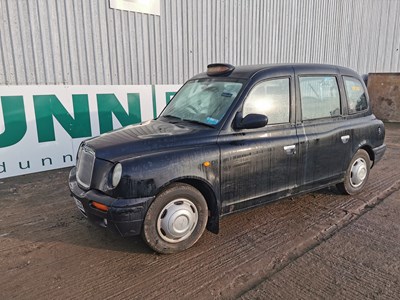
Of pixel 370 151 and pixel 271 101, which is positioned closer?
pixel 271 101

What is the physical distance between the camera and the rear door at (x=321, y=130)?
3.98 metres

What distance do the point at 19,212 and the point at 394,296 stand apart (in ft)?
14.7

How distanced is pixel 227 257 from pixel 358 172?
2.77m

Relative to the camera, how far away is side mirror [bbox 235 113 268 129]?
3.37 m

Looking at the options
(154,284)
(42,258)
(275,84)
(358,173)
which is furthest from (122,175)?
(358,173)

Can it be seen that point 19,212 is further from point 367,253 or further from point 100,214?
point 367,253

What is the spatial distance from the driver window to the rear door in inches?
8.4

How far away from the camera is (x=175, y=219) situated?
3148 millimetres

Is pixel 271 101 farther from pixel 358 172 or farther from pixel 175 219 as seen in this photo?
pixel 358 172

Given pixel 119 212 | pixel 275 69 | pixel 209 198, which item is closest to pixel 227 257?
pixel 209 198

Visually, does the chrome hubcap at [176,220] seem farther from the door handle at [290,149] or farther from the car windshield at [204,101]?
the door handle at [290,149]

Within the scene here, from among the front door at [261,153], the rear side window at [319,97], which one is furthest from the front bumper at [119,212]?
the rear side window at [319,97]

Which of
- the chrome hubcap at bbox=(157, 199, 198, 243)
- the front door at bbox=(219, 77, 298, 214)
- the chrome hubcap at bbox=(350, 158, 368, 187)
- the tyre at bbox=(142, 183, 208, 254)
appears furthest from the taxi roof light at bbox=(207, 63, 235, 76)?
the chrome hubcap at bbox=(350, 158, 368, 187)

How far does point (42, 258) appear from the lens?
10.6ft
